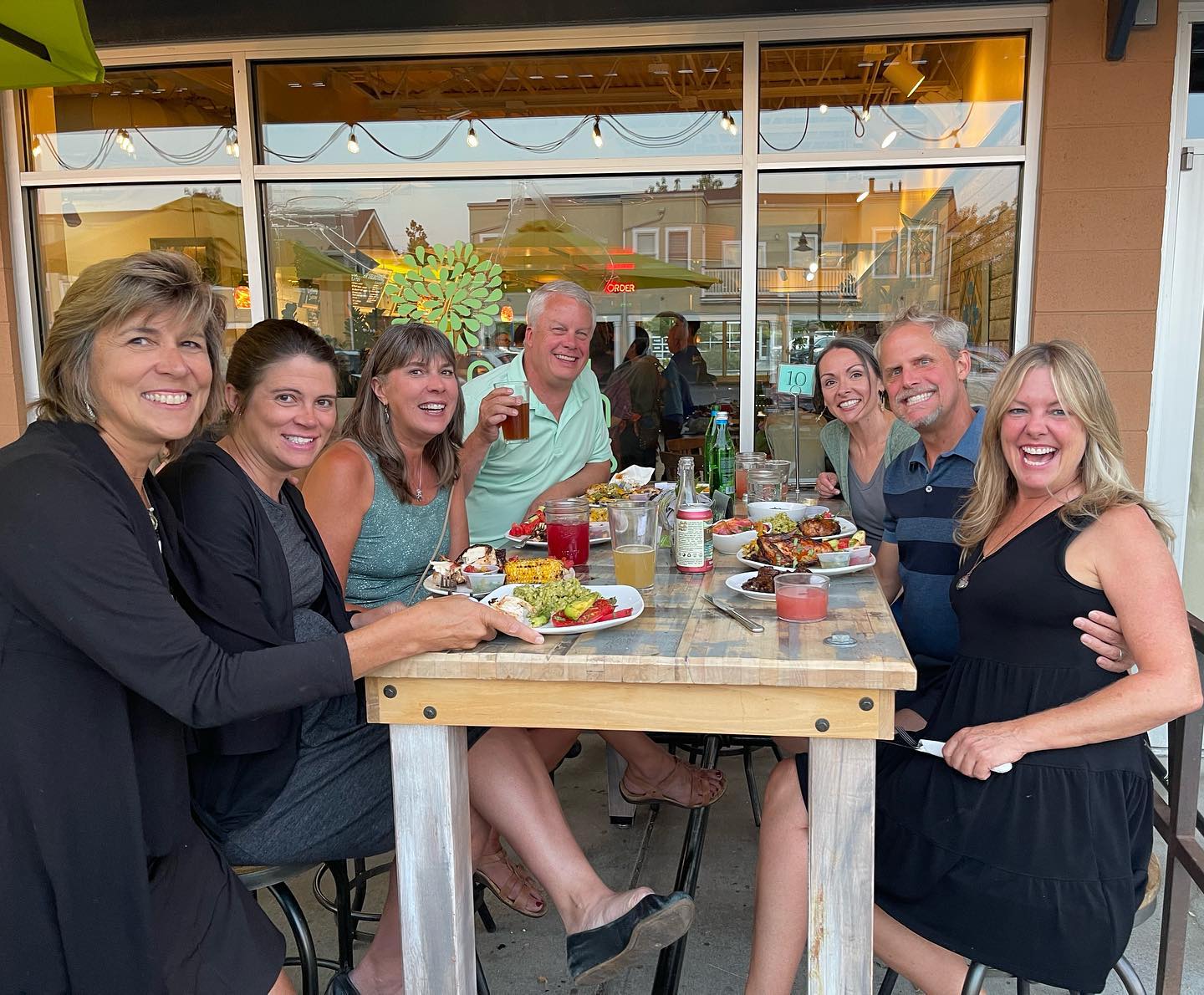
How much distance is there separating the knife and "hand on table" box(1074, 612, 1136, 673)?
1.74 ft

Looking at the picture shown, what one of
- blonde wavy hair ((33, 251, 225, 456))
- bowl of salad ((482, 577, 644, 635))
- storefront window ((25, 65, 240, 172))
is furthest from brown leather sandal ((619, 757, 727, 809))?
storefront window ((25, 65, 240, 172))

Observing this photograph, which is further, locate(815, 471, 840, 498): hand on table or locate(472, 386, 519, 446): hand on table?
locate(815, 471, 840, 498): hand on table

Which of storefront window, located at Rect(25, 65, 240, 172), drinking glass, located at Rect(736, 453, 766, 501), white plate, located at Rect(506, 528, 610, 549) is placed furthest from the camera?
storefront window, located at Rect(25, 65, 240, 172)

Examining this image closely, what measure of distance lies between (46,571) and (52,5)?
5.61ft

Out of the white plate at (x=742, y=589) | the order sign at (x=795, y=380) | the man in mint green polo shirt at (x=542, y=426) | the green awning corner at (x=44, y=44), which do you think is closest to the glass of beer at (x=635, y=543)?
the white plate at (x=742, y=589)

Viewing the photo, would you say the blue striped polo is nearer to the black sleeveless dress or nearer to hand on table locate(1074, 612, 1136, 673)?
the black sleeveless dress

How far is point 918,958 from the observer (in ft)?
5.06

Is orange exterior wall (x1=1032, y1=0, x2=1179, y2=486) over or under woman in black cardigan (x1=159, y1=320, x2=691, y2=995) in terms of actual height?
over

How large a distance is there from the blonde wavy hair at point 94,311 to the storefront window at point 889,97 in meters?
3.07

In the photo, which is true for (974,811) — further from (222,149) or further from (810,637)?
(222,149)

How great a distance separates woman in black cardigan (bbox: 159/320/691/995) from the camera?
1.53 meters

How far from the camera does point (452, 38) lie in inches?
153

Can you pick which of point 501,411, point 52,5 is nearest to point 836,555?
point 501,411

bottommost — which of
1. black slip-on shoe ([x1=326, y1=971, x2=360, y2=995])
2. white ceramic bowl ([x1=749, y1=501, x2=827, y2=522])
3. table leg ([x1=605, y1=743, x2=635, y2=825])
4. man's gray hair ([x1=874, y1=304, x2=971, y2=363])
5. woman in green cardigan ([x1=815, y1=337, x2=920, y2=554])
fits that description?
table leg ([x1=605, y1=743, x2=635, y2=825])
